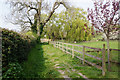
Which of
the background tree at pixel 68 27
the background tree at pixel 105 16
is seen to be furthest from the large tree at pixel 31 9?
the background tree at pixel 105 16

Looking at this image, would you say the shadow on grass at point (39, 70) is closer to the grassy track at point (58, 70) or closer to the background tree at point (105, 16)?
the grassy track at point (58, 70)

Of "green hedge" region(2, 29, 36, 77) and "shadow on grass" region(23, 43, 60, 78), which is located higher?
"green hedge" region(2, 29, 36, 77)

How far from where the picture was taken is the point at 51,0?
663 inches

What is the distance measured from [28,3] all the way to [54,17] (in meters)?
9.15

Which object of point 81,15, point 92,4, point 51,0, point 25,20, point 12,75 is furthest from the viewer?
point 81,15

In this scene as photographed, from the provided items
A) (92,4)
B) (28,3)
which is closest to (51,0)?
(28,3)

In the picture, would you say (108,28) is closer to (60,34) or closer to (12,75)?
(12,75)

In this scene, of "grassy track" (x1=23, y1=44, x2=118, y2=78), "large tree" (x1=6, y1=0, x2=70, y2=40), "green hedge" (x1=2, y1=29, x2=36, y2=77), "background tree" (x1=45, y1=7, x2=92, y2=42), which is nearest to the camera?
"green hedge" (x1=2, y1=29, x2=36, y2=77)

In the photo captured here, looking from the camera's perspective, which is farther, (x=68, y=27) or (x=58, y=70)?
(x=68, y=27)

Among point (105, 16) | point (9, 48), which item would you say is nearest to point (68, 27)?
point (105, 16)

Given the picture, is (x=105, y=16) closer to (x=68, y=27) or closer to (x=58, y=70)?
(x=58, y=70)

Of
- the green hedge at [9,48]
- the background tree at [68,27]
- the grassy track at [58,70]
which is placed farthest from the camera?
the background tree at [68,27]

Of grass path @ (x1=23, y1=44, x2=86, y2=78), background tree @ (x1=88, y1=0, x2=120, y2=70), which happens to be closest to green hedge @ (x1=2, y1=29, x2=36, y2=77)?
grass path @ (x1=23, y1=44, x2=86, y2=78)

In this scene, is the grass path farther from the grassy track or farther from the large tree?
the large tree
